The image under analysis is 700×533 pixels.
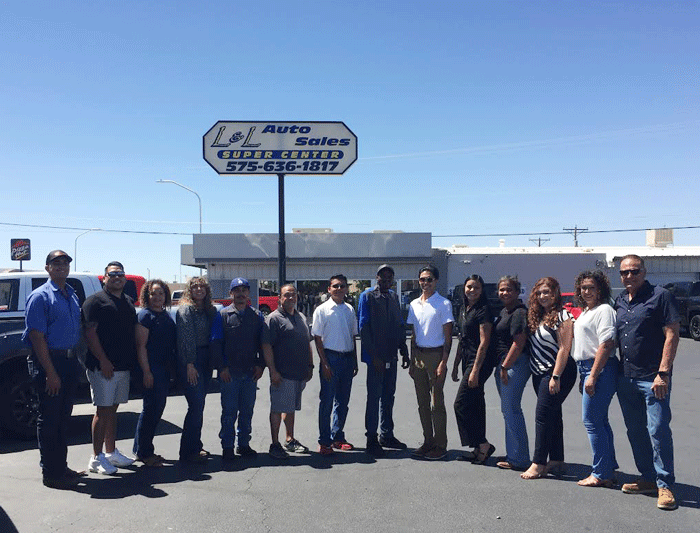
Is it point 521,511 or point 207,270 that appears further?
point 207,270

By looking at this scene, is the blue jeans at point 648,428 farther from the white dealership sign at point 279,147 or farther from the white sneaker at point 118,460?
the white dealership sign at point 279,147

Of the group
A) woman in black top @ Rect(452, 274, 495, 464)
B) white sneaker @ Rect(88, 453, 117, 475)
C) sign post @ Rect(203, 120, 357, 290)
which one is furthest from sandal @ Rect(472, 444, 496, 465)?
sign post @ Rect(203, 120, 357, 290)

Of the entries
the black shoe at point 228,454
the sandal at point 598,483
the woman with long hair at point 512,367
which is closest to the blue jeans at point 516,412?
the woman with long hair at point 512,367

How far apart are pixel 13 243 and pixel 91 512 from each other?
12.7 meters

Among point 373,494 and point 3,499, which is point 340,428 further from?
point 3,499

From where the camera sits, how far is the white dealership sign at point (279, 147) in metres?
18.6

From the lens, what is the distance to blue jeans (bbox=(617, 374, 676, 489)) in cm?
529

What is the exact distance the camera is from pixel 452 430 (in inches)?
323

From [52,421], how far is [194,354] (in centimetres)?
138

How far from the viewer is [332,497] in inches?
217

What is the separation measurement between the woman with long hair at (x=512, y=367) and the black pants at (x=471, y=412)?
265 mm

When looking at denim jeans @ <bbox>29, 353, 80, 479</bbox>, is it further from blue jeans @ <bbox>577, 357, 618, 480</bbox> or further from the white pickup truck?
blue jeans @ <bbox>577, 357, 618, 480</bbox>

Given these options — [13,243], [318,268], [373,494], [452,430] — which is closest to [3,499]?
[373,494]

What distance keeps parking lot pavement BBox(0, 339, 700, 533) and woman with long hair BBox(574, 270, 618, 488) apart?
27cm
